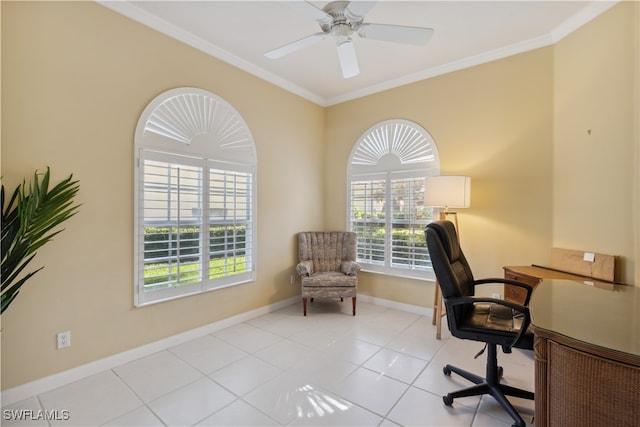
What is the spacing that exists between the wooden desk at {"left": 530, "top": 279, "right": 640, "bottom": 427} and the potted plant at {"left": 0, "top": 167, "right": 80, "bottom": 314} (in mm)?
2819

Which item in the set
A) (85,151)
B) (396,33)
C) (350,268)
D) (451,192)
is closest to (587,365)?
(451,192)

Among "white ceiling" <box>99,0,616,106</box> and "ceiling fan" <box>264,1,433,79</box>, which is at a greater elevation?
"white ceiling" <box>99,0,616,106</box>

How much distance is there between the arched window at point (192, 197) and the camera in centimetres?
253

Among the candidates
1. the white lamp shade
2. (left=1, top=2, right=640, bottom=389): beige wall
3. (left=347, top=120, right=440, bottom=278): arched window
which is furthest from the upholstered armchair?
the white lamp shade

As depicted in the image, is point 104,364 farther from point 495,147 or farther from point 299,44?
point 495,147

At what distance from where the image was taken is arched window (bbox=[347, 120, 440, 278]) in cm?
352

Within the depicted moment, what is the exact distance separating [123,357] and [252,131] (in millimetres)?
2567

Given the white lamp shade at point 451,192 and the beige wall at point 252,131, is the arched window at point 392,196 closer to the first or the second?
the beige wall at point 252,131

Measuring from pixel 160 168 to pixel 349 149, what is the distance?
2529 millimetres

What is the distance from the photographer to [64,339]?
2.11 metres

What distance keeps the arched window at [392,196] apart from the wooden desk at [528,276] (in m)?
0.91

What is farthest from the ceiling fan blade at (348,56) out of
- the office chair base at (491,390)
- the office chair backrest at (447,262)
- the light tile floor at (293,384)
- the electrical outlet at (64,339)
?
the electrical outlet at (64,339)

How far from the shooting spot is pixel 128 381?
7.03 ft

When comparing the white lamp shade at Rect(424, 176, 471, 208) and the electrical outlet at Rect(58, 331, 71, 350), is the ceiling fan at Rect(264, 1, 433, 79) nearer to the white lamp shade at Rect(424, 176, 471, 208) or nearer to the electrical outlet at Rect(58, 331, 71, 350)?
the white lamp shade at Rect(424, 176, 471, 208)
